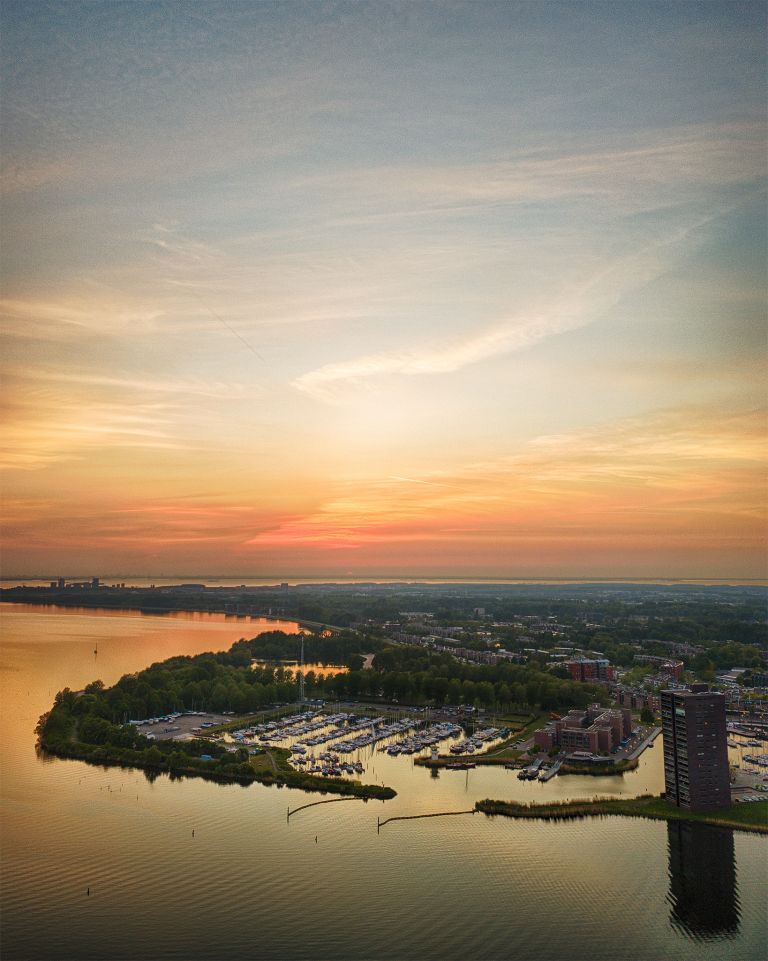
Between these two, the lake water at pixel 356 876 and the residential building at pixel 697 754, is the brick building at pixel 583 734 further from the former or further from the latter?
the residential building at pixel 697 754

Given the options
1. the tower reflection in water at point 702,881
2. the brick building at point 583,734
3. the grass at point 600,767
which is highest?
the brick building at point 583,734

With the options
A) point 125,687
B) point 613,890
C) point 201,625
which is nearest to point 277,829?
point 613,890

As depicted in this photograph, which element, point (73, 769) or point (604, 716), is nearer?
point (73, 769)

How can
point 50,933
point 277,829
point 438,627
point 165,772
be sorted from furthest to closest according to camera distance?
point 438,627, point 165,772, point 277,829, point 50,933

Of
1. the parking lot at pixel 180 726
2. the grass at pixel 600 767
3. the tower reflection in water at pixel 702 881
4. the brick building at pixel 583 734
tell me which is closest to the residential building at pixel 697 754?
the tower reflection in water at pixel 702 881

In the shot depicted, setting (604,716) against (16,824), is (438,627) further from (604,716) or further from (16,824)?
(16,824)

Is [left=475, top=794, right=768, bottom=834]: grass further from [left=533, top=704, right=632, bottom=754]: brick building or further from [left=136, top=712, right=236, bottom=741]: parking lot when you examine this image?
[left=136, top=712, right=236, bottom=741]: parking lot

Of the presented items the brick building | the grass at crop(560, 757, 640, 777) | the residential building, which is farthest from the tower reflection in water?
the brick building
